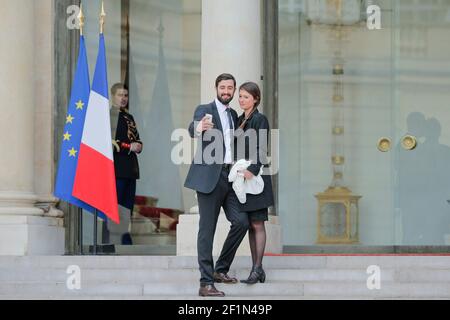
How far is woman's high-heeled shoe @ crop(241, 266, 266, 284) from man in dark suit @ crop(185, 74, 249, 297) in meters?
0.14

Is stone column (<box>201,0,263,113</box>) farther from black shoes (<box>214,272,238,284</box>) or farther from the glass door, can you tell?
black shoes (<box>214,272,238,284</box>)

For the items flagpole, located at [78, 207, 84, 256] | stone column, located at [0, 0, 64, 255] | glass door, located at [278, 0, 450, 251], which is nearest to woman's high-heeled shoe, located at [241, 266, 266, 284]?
stone column, located at [0, 0, 64, 255]

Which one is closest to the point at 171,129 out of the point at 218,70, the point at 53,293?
the point at 218,70

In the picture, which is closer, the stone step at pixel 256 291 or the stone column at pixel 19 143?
the stone step at pixel 256 291

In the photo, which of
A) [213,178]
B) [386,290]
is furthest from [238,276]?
[386,290]

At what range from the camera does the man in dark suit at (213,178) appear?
44.5ft

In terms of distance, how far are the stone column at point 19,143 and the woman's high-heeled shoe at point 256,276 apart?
331 centimetres

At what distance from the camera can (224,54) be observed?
635 inches

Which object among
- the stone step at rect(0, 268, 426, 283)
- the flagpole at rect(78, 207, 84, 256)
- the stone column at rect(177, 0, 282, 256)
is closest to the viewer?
the stone step at rect(0, 268, 426, 283)

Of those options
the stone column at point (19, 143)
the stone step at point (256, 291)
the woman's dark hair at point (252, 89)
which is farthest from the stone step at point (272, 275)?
the woman's dark hair at point (252, 89)

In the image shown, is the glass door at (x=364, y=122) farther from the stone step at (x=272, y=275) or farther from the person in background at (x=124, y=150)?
the stone step at (x=272, y=275)

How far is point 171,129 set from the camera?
61.5 ft

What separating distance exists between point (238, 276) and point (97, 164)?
2531mm

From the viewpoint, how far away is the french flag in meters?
16.2
